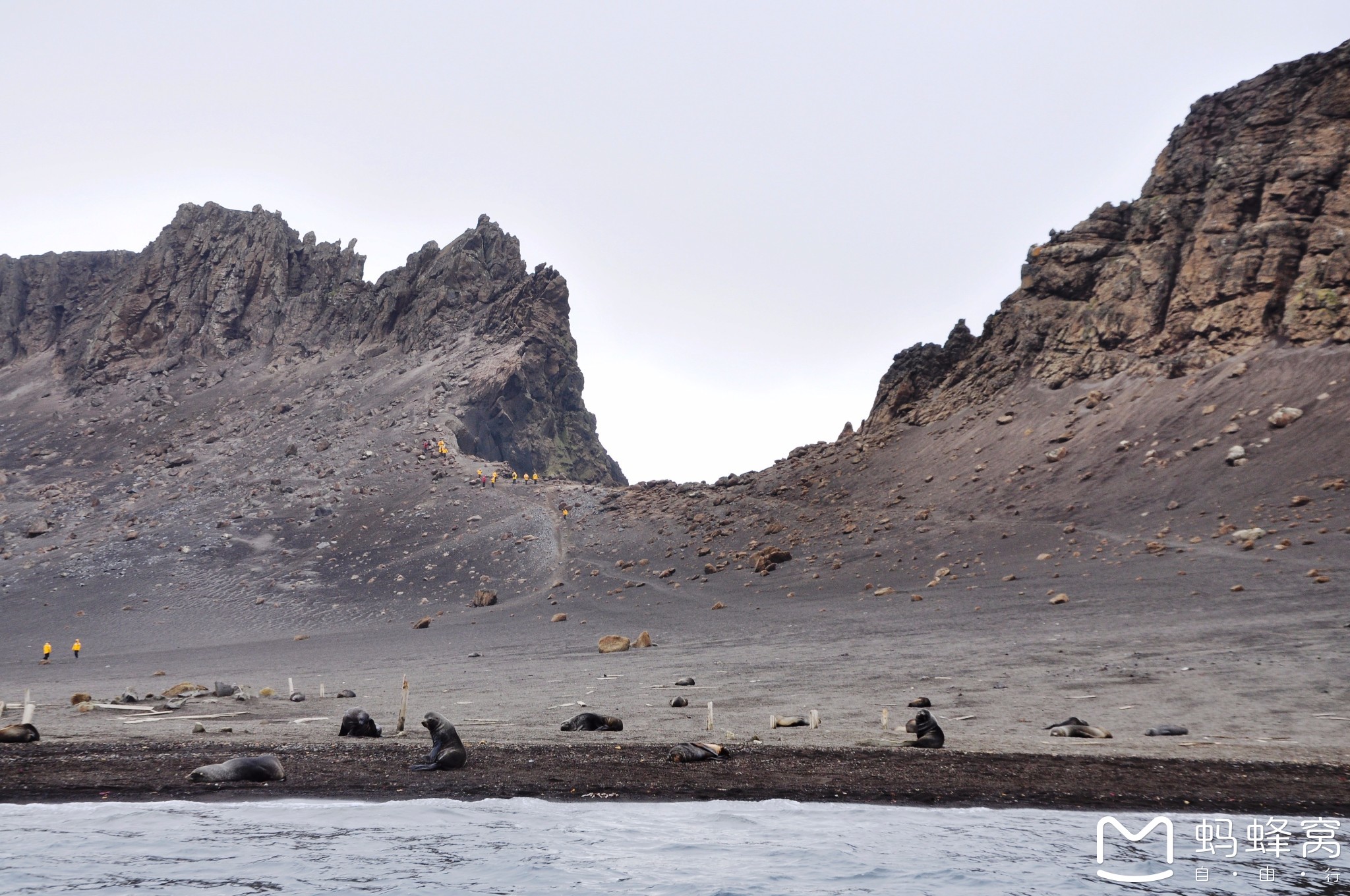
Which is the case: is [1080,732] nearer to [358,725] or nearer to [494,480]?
[358,725]

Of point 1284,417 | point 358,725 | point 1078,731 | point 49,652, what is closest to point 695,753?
point 358,725

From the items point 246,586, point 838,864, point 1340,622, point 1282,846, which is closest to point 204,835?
point 838,864

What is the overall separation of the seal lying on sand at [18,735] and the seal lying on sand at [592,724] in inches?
375

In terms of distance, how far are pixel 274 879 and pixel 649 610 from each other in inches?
1433

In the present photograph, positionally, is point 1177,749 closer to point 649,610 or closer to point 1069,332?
point 649,610

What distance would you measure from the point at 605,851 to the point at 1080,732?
10.8 meters

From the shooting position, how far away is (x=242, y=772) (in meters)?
13.8

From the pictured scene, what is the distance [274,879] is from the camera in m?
9.70

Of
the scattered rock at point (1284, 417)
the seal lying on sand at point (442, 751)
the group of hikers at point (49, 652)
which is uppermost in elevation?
the scattered rock at point (1284, 417)

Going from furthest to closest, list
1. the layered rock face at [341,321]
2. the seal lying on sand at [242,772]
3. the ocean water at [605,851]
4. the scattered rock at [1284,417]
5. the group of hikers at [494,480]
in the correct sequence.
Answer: the layered rock face at [341,321] → the group of hikers at [494,480] → the scattered rock at [1284,417] → the seal lying on sand at [242,772] → the ocean water at [605,851]

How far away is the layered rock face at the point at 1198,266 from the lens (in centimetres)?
5306

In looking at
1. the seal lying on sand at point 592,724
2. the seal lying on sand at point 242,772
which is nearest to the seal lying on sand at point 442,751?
the seal lying on sand at point 242,772

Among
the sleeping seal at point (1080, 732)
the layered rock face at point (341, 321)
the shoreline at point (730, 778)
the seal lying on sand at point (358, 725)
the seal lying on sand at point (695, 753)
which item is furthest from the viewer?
the layered rock face at point (341, 321)

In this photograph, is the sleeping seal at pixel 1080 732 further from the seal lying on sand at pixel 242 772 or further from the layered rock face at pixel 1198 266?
the layered rock face at pixel 1198 266
